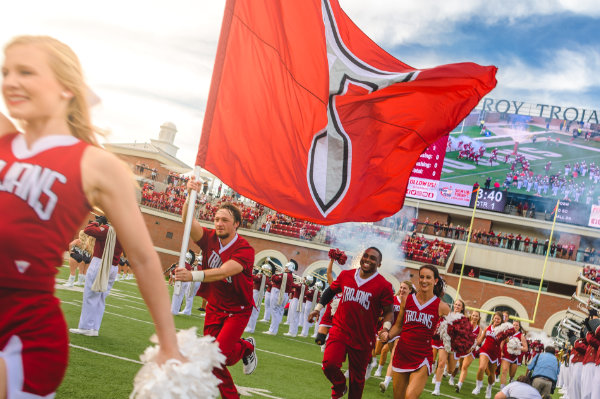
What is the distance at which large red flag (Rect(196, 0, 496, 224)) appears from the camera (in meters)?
5.39

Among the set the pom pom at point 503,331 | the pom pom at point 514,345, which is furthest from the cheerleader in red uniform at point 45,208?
the pom pom at point 514,345

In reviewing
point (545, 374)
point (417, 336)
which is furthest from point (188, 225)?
point (545, 374)

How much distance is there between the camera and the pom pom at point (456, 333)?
40.8 feet

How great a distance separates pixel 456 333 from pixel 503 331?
8.94 ft

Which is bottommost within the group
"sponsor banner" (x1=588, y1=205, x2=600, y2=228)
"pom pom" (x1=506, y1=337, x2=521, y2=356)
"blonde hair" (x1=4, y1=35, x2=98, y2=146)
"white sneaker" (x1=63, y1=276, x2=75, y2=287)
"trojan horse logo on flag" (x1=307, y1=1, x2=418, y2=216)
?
"white sneaker" (x1=63, y1=276, x2=75, y2=287)

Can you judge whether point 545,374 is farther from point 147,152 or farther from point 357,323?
point 147,152

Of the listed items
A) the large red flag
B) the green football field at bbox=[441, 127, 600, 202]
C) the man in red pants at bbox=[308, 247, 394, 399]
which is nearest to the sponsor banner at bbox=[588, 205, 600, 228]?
the green football field at bbox=[441, 127, 600, 202]

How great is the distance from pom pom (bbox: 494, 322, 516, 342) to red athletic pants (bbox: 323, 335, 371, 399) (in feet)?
26.7

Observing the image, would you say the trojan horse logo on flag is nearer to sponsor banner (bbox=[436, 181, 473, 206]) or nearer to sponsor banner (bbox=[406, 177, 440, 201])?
sponsor banner (bbox=[406, 177, 440, 201])

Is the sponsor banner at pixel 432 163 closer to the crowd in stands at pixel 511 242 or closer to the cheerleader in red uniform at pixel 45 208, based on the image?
the crowd in stands at pixel 511 242

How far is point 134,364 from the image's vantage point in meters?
7.86


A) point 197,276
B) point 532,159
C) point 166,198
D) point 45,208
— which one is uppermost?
point 532,159

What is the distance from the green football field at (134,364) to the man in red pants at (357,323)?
97 centimetres

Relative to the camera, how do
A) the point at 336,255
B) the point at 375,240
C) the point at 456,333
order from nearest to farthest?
the point at 336,255, the point at 456,333, the point at 375,240
